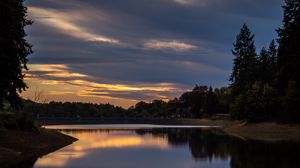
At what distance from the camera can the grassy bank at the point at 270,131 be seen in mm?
75000

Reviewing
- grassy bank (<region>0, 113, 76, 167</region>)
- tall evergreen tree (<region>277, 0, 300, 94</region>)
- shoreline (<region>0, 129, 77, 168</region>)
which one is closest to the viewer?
shoreline (<region>0, 129, 77, 168</region>)

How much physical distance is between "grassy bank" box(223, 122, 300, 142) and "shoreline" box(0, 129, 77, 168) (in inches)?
1175

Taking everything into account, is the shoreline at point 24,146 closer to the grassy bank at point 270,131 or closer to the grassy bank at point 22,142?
the grassy bank at point 22,142

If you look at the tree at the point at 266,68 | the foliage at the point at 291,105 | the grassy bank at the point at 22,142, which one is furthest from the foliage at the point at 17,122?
the tree at the point at 266,68

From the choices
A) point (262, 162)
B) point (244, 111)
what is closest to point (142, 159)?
point (262, 162)

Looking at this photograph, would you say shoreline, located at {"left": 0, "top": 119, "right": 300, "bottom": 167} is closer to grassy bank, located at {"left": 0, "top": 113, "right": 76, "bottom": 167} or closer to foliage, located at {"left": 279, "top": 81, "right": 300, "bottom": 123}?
grassy bank, located at {"left": 0, "top": 113, "right": 76, "bottom": 167}

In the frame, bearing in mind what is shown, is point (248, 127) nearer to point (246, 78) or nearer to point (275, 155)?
point (246, 78)

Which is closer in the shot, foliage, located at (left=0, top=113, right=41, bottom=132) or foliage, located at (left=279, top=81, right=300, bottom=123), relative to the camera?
foliage, located at (left=0, top=113, right=41, bottom=132)

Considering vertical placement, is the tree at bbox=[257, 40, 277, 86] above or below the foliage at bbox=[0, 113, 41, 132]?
above

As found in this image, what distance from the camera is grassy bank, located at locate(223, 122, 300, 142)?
75000mm

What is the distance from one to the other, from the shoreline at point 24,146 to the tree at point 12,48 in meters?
4.02

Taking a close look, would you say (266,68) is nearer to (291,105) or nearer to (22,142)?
(291,105)

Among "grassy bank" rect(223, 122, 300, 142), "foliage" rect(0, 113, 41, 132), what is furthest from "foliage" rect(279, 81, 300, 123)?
"foliage" rect(0, 113, 41, 132)

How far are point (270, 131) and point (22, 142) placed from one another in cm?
4664
